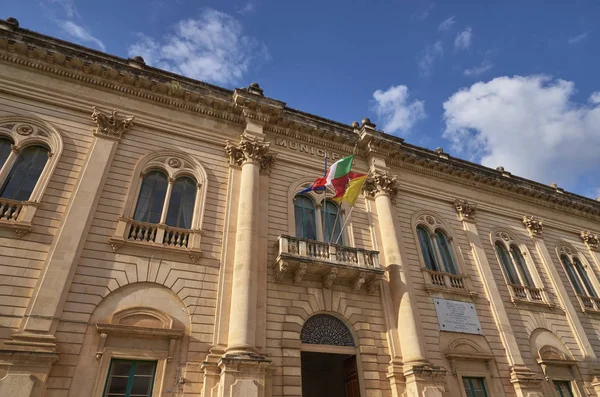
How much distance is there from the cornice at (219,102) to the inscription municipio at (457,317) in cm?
633

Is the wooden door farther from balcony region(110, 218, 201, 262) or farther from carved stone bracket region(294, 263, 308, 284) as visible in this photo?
balcony region(110, 218, 201, 262)

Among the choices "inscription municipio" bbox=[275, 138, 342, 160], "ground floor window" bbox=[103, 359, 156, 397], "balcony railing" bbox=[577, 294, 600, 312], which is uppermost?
"inscription municipio" bbox=[275, 138, 342, 160]

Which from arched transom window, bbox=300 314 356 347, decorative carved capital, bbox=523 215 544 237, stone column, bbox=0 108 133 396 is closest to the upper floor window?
decorative carved capital, bbox=523 215 544 237

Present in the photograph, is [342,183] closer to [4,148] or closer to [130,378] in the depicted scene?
[130,378]

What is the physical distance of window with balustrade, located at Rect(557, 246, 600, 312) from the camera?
1769 cm

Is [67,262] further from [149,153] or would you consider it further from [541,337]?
[541,337]

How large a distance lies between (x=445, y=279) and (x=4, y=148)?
51.5 feet

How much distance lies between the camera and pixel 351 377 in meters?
11.6

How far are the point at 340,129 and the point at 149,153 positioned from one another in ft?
26.2

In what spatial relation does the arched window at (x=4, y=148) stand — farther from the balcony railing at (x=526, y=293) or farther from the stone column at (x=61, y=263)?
the balcony railing at (x=526, y=293)

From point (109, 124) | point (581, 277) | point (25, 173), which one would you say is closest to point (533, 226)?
point (581, 277)

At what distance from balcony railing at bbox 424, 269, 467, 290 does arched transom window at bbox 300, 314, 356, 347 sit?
167 inches

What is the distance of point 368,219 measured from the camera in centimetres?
1480

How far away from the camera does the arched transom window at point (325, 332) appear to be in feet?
37.0
